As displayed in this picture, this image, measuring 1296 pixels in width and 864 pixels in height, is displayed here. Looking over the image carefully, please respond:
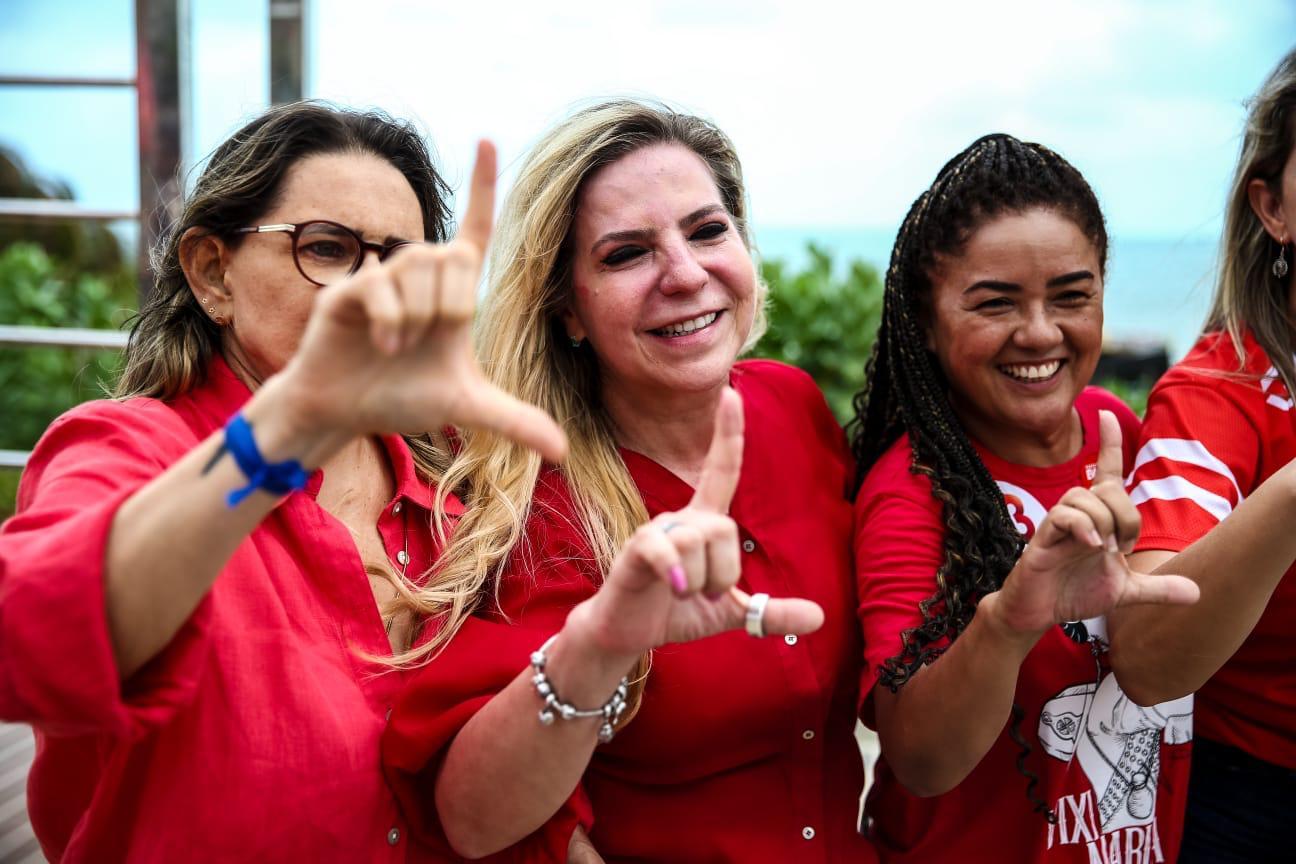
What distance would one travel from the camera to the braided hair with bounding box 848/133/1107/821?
2.07 metres

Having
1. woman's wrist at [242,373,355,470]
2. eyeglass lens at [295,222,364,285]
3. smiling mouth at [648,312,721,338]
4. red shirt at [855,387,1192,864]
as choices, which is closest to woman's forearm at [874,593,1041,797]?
red shirt at [855,387,1192,864]

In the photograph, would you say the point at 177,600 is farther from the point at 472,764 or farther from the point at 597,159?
the point at 597,159

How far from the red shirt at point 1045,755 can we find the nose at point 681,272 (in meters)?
0.57

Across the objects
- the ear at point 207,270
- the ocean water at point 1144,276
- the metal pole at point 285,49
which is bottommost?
the ocean water at point 1144,276

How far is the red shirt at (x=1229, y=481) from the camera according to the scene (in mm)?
2066

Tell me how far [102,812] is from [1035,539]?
1477mm

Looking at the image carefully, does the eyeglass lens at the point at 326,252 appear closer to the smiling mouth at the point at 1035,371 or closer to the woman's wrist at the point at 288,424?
the woman's wrist at the point at 288,424

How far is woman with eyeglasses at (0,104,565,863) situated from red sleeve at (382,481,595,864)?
54 mm

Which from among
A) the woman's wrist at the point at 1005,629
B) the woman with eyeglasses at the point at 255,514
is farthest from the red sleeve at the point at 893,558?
the woman with eyeglasses at the point at 255,514

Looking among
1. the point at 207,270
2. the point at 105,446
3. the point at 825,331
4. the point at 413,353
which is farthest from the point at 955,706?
the point at 825,331

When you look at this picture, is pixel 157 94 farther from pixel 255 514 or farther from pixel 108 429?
pixel 255 514

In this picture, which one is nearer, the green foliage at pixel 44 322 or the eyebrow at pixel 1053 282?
the eyebrow at pixel 1053 282

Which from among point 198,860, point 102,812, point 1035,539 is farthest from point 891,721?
point 102,812

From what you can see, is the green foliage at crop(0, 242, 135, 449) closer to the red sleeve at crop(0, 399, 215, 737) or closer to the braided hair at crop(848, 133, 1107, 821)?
the braided hair at crop(848, 133, 1107, 821)
